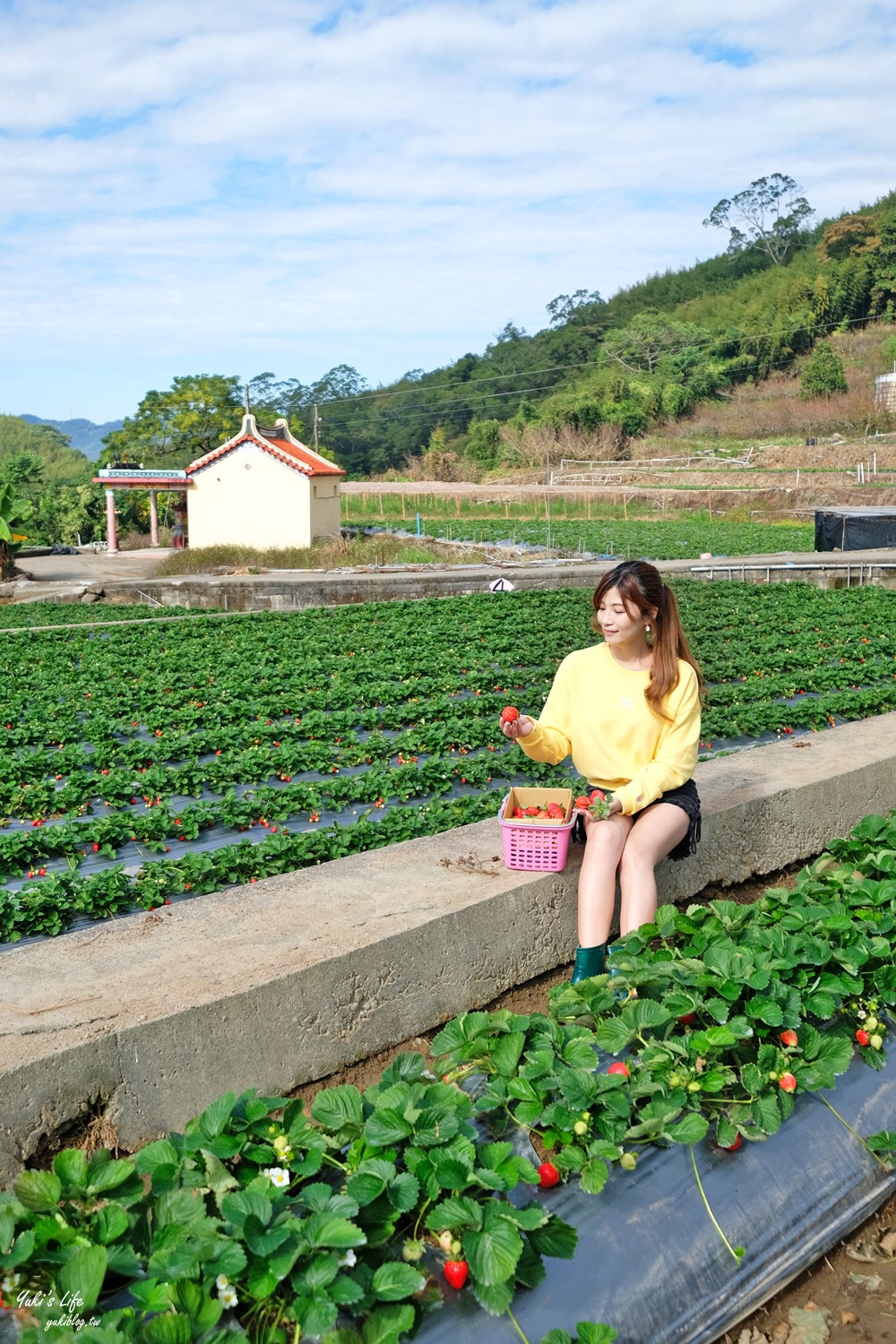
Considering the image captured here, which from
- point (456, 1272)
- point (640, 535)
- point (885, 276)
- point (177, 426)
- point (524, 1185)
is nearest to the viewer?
point (456, 1272)

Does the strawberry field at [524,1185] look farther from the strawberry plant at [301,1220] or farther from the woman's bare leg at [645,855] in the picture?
the woman's bare leg at [645,855]

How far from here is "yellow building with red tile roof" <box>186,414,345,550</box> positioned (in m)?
23.9

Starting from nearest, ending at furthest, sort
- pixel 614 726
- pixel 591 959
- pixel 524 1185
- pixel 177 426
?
pixel 524 1185, pixel 591 959, pixel 614 726, pixel 177 426

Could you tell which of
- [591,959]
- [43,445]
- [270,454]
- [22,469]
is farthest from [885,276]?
[591,959]

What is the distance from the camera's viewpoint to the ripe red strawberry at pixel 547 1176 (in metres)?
1.90

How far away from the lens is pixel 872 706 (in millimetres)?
7223

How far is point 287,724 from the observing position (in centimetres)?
663

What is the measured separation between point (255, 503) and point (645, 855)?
22054mm

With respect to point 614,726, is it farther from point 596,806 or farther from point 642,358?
point 642,358

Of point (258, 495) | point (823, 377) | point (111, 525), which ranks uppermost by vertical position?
point (823, 377)

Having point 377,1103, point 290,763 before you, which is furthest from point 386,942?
point 290,763

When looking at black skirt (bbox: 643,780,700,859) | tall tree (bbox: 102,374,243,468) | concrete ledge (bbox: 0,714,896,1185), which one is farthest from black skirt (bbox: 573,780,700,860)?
tall tree (bbox: 102,374,243,468)

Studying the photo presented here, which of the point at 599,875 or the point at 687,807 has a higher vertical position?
the point at 687,807

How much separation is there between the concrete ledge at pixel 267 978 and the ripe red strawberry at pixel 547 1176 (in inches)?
34.8
